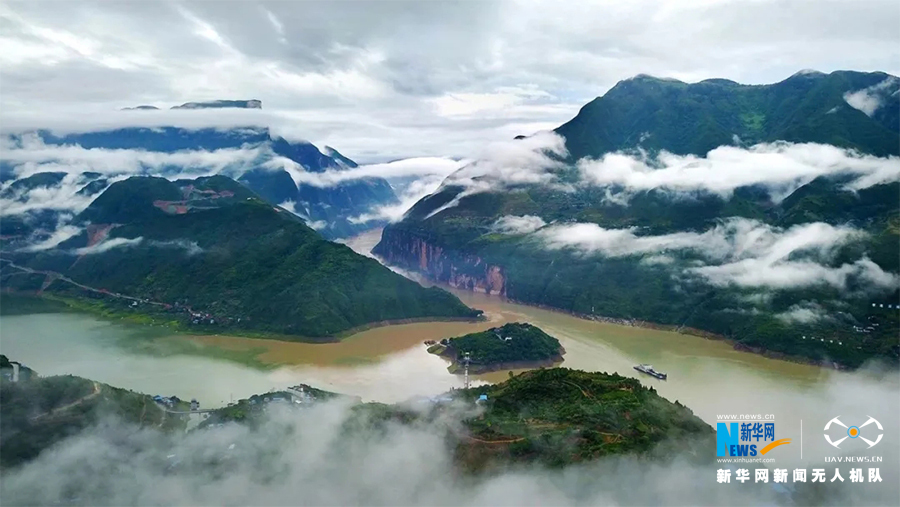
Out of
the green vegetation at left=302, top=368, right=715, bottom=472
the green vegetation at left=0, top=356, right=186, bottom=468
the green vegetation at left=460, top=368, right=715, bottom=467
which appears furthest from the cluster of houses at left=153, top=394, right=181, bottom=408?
the green vegetation at left=460, top=368, right=715, bottom=467

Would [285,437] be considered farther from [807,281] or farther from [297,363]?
[807,281]

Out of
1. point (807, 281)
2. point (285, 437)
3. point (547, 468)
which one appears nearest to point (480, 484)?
point (547, 468)

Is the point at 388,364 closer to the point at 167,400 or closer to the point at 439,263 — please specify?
the point at 167,400

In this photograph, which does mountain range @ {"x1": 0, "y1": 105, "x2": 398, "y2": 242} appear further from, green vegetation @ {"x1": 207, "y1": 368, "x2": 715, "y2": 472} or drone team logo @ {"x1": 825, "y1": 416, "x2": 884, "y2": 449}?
drone team logo @ {"x1": 825, "y1": 416, "x2": 884, "y2": 449}

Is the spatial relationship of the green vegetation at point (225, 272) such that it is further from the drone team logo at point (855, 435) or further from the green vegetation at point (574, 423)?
the drone team logo at point (855, 435)

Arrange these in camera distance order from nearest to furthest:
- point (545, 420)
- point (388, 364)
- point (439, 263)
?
point (545, 420)
point (388, 364)
point (439, 263)

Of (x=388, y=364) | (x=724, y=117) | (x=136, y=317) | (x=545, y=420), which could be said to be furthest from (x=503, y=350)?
(x=724, y=117)

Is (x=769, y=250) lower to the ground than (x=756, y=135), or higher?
lower
